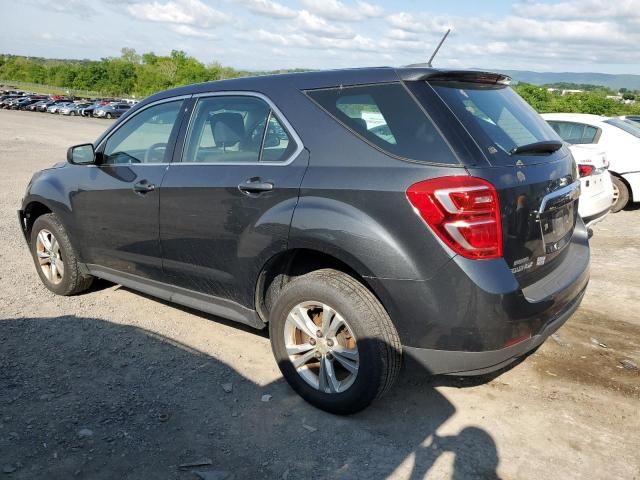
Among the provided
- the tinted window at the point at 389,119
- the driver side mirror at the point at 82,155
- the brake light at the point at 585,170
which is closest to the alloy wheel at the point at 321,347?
the tinted window at the point at 389,119

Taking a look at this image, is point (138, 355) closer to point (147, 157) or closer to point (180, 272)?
point (180, 272)

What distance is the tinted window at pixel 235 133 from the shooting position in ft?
11.2

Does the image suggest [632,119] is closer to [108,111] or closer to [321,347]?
[321,347]

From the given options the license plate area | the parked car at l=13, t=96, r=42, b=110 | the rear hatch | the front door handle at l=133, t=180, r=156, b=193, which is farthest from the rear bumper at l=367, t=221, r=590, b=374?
the parked car at l=13, t=96, r=42, b=110

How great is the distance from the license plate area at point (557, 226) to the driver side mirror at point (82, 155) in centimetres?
337

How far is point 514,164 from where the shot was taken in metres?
2.88

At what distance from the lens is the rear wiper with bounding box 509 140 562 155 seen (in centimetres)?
300

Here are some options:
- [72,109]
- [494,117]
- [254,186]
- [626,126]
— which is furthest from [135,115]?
[72,109]

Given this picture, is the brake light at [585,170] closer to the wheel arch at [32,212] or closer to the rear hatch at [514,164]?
the rear hatch at [514,164]

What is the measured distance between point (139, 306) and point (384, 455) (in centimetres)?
282

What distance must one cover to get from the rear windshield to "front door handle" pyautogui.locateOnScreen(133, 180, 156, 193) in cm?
208

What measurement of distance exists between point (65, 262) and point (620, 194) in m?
8.35

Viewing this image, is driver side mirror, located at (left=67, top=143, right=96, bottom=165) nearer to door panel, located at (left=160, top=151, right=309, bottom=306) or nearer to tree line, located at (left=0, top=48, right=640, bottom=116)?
door panel, located at (left=160, top=151, right=309, bottom=306)

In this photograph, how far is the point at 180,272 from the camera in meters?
3.97
